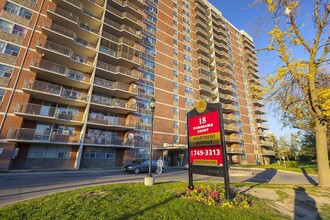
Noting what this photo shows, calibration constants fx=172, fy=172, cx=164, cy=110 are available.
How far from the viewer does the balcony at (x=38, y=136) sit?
1808cm

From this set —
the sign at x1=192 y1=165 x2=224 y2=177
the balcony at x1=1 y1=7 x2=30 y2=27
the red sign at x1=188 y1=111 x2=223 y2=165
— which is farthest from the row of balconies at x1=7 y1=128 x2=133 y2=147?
the sign at x1=192 y1=165 x2=224 y2=177

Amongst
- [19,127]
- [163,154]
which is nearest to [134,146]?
[163,154]

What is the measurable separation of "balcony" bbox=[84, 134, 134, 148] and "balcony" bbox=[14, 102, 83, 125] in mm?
2401

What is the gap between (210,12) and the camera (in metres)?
51.9

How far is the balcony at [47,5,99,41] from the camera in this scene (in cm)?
2288

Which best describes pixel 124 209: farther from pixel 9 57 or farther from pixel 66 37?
pixel 66 37

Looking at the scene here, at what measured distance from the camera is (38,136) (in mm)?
19484

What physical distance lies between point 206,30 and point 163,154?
127 feet

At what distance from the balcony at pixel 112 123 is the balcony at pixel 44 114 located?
5.43ft

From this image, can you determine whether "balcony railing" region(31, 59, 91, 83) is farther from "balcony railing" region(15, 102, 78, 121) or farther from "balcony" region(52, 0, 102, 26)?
"balcony" region(52, 0, 102, 26)

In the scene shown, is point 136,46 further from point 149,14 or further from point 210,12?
point 210,12

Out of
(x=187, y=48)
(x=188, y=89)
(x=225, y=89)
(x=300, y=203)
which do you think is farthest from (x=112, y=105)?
(x=225, y=89)

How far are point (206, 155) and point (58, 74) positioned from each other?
21.1 metres

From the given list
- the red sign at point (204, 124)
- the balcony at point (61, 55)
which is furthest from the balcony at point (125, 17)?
the red sign at point (204, 124)
